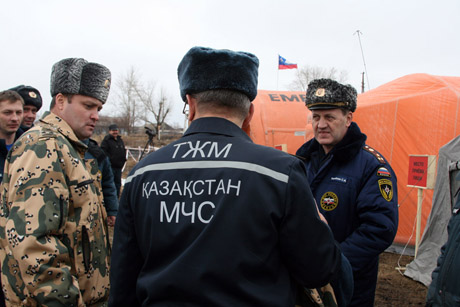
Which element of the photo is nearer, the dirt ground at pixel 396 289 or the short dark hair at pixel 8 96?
the short dark hair at pixel 8 96

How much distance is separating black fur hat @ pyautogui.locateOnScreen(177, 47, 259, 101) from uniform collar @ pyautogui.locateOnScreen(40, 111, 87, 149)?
106 centimetres

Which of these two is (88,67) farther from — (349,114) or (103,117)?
(103,117)

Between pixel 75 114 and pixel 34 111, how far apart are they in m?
2.48

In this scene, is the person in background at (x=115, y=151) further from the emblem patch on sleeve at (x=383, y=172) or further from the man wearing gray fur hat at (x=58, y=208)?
the emblem patch on sleeve at (x=383, y=172)

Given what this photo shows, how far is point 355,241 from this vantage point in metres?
2.13

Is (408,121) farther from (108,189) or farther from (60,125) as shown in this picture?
(60,125)

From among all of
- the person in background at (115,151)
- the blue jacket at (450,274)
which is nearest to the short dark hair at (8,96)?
the blue jacket at (450,274)

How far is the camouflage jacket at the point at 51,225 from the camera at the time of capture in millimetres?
1583

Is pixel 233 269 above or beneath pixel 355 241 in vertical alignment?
above

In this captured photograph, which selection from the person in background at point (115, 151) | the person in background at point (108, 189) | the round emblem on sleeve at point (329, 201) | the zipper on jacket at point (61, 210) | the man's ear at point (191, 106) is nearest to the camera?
the man's ear at point (191, 106)

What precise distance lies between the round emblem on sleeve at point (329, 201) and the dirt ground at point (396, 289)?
299 cm

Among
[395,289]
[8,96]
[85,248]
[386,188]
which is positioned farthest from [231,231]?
[395,289]

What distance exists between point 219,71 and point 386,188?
1.53 metres

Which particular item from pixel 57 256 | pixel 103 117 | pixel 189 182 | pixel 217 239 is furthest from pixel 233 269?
pixel 103 117
